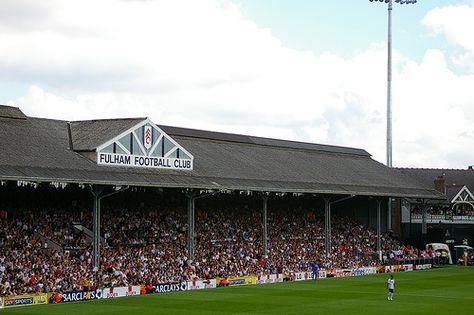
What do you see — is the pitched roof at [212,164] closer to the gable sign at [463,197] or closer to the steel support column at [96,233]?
the steel support column at [96,233]

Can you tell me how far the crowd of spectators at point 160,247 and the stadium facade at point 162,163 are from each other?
1598 mm

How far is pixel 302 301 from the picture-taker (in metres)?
42.3

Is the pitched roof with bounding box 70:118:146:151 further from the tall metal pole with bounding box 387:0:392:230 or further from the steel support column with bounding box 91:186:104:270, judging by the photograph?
the tall metal pole with bounding box 387:0:392:230

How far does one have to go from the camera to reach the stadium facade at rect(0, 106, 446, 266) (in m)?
45.2

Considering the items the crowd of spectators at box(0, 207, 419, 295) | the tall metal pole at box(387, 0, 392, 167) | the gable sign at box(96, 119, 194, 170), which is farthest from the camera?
the tall metal pole at box(387, 0, 392, 167)

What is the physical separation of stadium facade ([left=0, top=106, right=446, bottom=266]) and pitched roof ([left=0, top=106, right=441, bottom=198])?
7 cm

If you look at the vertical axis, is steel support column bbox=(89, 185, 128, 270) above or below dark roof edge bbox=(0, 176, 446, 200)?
below

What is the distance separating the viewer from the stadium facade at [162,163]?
45.2 meters

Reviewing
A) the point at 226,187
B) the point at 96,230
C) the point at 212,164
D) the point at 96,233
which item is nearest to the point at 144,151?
the point at 226,187

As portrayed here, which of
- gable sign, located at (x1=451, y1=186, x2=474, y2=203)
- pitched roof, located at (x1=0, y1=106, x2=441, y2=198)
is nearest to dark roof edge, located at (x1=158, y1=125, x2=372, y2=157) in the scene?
pitched roof, located at (x1=0, y1=106, x2=441, y2=198)

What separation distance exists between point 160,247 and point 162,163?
519 cm

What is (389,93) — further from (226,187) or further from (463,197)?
(226,187)

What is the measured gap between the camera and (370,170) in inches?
3054

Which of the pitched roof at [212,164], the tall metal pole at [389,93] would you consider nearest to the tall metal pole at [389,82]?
the tall metal pole at [389,93]
